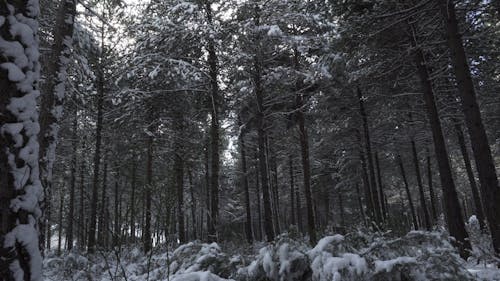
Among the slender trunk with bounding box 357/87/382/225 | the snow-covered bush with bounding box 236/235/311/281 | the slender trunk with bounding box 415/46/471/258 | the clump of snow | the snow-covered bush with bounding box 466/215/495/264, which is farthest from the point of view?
the slender trunk with bounding box 357/87/382/225

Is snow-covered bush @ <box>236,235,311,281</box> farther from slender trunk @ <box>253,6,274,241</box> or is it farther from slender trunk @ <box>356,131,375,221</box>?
slender trunk @ <box>356,131,375,221</box>

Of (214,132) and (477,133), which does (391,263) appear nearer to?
(477,133)

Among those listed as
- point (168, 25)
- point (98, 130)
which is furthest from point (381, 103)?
point (98, 130)

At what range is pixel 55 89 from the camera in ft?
19.8

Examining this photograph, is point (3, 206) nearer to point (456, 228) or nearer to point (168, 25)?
point (168, 25)

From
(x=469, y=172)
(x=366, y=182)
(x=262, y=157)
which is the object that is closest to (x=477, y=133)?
(x=262, y=157)

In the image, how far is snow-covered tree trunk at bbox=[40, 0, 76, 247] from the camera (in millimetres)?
5836

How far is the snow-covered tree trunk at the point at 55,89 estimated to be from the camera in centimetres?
584

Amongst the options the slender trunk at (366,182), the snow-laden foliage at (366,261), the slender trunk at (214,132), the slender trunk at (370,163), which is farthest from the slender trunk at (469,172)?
the snow-laden foliage at (366,261)

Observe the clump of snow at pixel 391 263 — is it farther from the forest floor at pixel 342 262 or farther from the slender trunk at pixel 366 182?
the slender trunk at pixel 366 182

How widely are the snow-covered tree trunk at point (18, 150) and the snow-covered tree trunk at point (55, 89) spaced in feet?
10.5

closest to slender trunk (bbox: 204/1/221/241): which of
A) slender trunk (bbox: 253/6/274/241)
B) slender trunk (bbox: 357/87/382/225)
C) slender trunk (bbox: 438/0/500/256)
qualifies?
slender trunk (bbox: 253/6/274/241)

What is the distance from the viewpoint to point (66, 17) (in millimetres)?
6176

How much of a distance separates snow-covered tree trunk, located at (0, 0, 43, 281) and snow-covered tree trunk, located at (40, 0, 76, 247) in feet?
10.5
